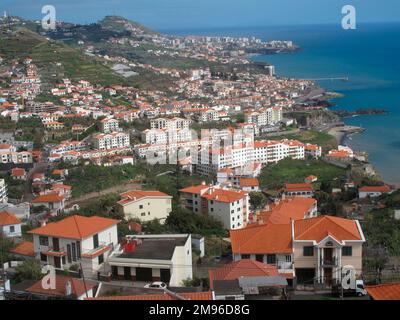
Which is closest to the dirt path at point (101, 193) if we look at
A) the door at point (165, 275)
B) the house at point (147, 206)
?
the house at point (147, 206)

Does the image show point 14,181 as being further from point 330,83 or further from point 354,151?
point 330,83

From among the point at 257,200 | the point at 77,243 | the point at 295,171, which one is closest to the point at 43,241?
the point at 77,243

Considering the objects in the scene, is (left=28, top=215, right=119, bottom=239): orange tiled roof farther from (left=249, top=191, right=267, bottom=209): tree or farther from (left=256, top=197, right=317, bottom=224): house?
(left=249, top=191, right=267, bottom=209): tree

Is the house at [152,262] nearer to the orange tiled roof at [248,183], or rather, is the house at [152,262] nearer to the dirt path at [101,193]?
the dirt path at [101,193]

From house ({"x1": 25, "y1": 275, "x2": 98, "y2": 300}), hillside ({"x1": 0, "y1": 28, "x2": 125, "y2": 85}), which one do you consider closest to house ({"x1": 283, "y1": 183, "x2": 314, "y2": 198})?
house ({"x1": 25, "y1": 275, "x2": 98, "y2": 300})

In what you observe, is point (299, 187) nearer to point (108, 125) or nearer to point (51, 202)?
point (51, 202)

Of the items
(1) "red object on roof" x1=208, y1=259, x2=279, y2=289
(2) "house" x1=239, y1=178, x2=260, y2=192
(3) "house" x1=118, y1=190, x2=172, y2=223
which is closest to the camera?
(1) "red object on roof" x1=208, y1=259, x2=279, y2=289
